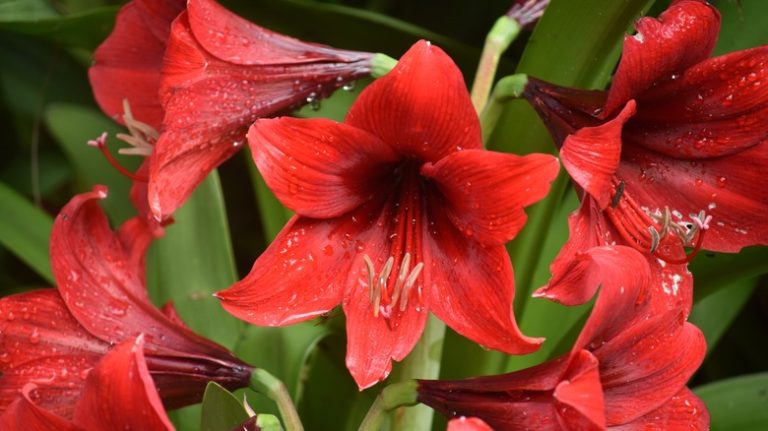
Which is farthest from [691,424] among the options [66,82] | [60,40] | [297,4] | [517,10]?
[66,82]

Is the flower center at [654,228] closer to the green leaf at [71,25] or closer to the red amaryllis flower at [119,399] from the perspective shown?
the red amaryllis flower at [119,399]

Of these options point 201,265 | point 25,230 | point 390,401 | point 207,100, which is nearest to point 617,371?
point 390,401

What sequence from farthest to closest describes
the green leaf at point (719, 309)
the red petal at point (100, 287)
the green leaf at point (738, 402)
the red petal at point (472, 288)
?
the green leaf at point (719, 309), the green leaf at point (738, 402), the red petal at point (100, 287), the red petal at point (472, 288)

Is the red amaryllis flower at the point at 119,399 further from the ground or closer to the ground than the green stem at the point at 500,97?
closer to the ground

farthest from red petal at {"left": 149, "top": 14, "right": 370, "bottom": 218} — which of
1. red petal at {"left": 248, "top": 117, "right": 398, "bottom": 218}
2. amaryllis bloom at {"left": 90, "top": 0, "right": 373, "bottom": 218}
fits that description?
red petal at {"left": 248, "top": 117, "right": 398, "bottom": 218}

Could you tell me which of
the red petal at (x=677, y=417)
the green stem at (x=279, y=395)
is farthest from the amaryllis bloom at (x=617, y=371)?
the green stem at (x=279, y=395)

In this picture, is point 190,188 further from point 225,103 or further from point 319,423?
point 319,423
